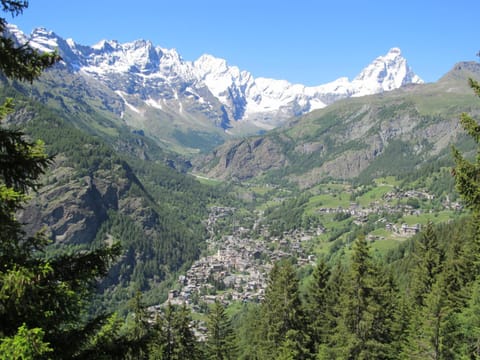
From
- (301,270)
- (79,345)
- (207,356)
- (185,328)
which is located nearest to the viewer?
(79,345)

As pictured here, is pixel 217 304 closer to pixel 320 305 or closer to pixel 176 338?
pixel 176 338

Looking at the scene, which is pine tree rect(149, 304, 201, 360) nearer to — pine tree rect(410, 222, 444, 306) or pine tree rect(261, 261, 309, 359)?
pine tree rect(261, 261, 309, 359)

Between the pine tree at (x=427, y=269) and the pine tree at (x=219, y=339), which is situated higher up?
the pine tree at (x=427, y=269)

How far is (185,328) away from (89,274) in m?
30.2

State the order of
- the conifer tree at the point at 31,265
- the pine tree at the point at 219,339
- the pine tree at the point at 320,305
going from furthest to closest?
the pine tree at the point at 219,339 → the pine tree at the point at 320,305 → the conifer tree at the point at 31,265

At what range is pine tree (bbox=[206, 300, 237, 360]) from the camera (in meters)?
47.1

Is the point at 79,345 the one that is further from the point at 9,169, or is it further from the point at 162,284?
the point at 162,284

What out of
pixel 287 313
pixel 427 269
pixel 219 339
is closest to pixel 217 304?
pixel 219 339

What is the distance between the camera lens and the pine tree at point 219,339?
155 feet

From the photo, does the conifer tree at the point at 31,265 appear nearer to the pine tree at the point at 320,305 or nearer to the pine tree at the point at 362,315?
the pine tree at the point at 362,315

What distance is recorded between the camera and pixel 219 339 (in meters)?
47.7

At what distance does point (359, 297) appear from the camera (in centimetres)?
3584

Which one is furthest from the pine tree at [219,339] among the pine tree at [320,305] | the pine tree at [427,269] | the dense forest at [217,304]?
the pine tree at [427,269]

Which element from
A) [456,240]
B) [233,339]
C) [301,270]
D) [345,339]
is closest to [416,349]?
[345,339]
